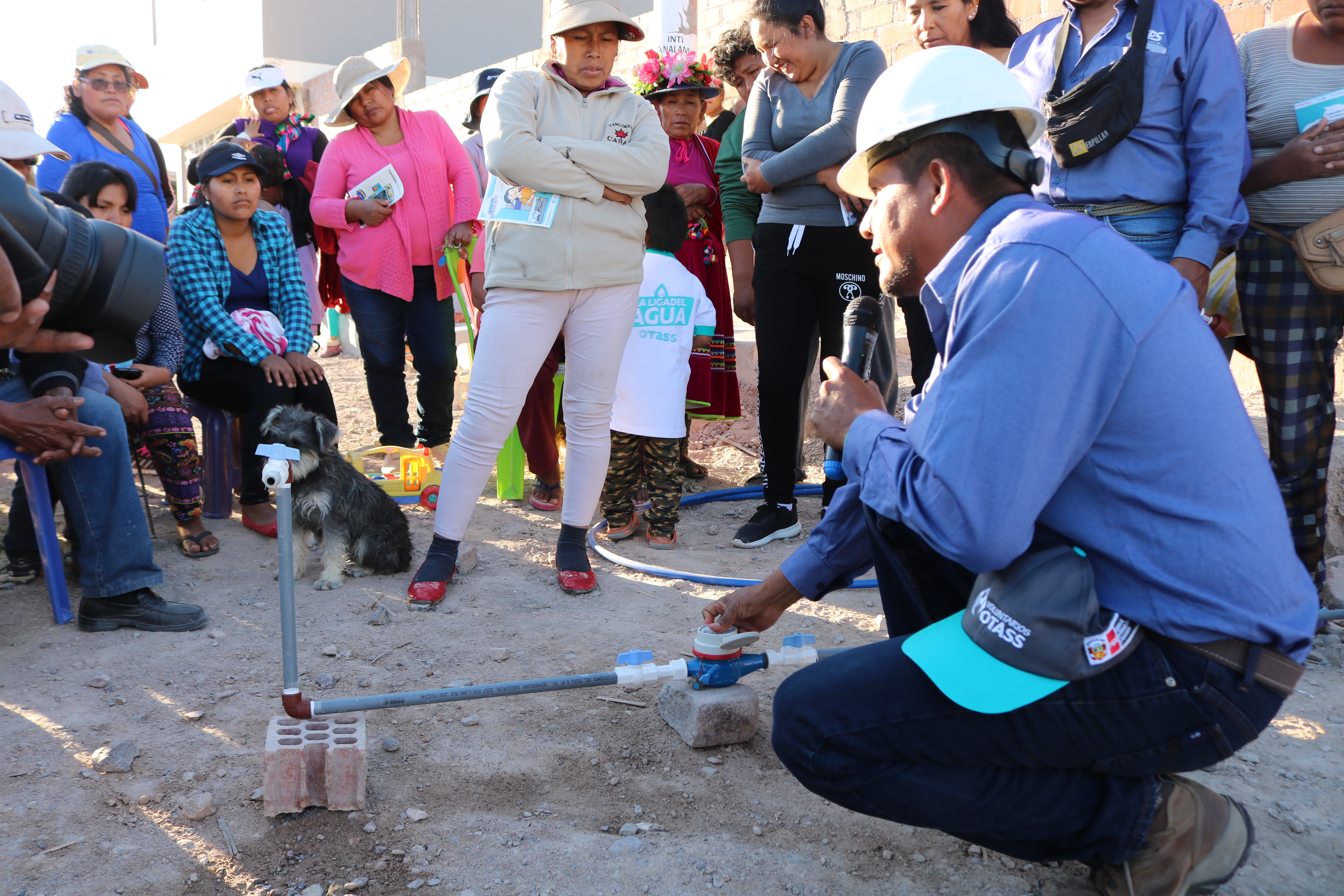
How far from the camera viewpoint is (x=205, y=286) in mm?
4328

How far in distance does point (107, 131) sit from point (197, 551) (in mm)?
2456

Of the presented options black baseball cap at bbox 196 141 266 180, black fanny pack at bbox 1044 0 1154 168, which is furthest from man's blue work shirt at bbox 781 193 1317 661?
black baseball cap at bbox 196 141 266 180

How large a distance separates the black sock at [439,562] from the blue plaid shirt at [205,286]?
1.40 meters

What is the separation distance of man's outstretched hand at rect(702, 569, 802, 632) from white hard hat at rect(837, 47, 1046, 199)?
3.22ft

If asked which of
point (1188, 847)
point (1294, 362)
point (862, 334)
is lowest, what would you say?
point (1188, 847)

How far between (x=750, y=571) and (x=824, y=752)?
2261mm

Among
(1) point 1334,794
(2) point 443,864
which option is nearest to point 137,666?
(2) point 443,864

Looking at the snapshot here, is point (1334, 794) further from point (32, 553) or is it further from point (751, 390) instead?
point (751, 390)

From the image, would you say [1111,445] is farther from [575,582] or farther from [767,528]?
[767,528]

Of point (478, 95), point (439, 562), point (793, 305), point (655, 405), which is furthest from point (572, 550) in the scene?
point (478, 95)

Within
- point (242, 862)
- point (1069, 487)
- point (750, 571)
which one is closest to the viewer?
point (1069, 487)

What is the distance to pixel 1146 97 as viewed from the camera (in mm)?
2848

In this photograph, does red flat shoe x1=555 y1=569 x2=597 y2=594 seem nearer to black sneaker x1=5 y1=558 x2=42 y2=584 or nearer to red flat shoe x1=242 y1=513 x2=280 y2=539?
red flat shoe x1=242 y1=513 x2=280 y2=539

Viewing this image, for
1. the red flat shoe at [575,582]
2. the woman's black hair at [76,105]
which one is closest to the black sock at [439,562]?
the red flat shoe at [575,582]
